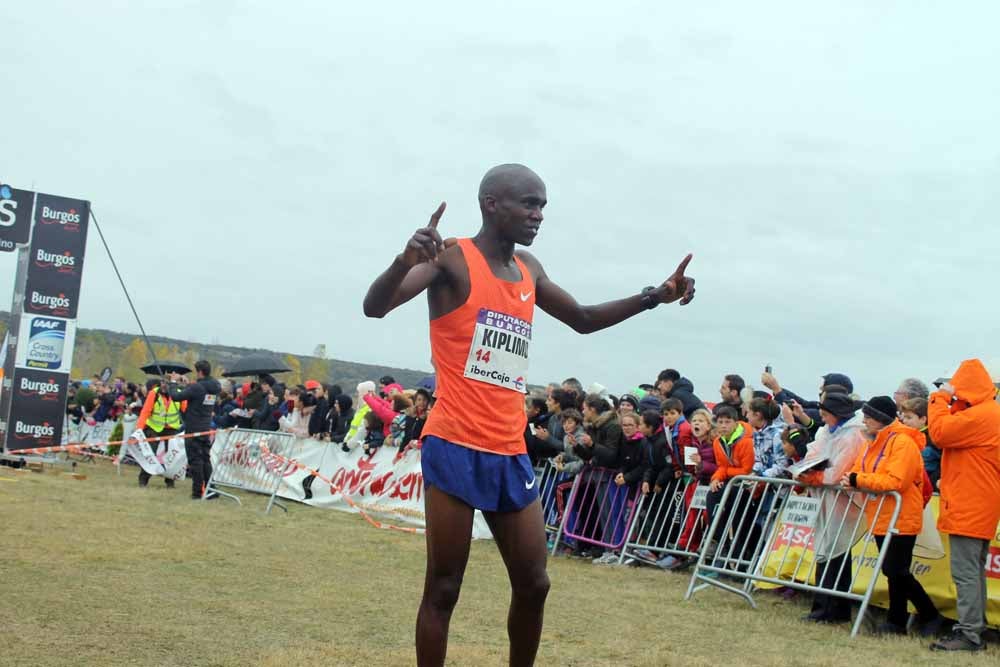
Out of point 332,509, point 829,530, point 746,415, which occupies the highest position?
point 746,415

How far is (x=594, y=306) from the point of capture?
16.1 feet

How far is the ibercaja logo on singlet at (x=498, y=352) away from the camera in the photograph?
4324 mm

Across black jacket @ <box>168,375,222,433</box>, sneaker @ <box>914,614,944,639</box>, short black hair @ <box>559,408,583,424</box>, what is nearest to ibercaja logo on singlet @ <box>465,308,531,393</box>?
sneaker @ <box>914,614,944,639</box>

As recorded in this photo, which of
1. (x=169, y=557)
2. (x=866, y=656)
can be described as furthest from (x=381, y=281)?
(x=169, y=557)

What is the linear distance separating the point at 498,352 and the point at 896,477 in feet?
15.8

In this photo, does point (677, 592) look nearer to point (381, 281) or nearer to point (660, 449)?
point (660, 449)

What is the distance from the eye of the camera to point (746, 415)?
11562 millimetres

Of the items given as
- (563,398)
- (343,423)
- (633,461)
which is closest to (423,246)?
(633,461)

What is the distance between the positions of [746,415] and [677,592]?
2551 millimetres

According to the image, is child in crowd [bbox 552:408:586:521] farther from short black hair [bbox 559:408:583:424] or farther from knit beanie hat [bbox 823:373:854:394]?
knit beanie hat [bbox 823:373:854:394]

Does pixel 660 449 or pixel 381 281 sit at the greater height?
pixel 381 281

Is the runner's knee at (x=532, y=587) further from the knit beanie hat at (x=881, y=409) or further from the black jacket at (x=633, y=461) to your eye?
the black jacket at (x=633, y=461)

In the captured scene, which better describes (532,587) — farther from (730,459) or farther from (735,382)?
(735,382)

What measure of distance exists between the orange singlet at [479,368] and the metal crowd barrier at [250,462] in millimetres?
12100
